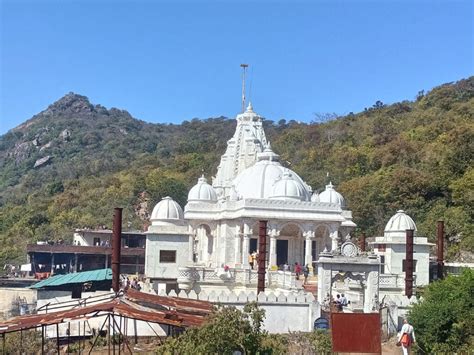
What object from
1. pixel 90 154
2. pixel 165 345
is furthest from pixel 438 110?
pixel 90 154

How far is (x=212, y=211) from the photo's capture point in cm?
5353

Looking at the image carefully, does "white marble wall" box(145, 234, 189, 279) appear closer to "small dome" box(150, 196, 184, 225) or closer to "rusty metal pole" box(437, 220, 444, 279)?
"small dome" box(150, 196, 184, 225)

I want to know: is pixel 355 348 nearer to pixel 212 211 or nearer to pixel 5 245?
pixel 212 211

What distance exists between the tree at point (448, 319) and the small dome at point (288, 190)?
20.6m

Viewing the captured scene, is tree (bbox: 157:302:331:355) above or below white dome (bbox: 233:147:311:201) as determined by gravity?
below

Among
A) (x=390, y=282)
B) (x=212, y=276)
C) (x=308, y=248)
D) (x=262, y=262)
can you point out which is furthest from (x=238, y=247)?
(x=390, y=282)

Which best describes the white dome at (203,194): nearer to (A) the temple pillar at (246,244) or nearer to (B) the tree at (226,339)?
(A) the temple pillar at (246,244)

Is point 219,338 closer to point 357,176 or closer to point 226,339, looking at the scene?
point 226,339

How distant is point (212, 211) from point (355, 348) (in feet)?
95.1

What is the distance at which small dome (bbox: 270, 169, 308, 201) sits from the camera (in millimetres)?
49406

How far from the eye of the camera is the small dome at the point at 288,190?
49406 millimetres

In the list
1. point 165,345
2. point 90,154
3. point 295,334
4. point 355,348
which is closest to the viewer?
point 165,345

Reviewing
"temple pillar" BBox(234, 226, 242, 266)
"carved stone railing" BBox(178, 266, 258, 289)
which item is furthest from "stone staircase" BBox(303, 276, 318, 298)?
"temple pillar" BBox(234, 226, 242, 266)

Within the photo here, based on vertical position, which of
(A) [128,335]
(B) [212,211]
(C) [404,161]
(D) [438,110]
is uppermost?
(D) [438,110]
